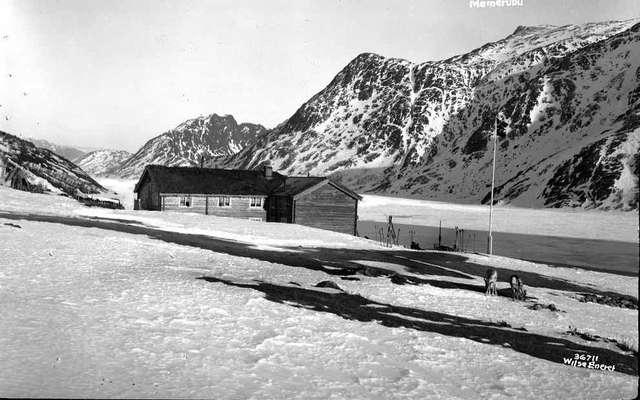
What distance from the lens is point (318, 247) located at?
3028 centimetres

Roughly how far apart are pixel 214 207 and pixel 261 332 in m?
39.2

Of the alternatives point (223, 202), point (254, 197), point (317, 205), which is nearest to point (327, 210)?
point (317, 205)

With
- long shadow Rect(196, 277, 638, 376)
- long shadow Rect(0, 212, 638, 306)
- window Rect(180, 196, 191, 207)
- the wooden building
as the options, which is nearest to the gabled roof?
the wooden building

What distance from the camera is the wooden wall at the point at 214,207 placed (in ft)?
155

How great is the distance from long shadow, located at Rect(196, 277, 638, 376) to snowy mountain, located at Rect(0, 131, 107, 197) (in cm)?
4900

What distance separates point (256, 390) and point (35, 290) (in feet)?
27.9

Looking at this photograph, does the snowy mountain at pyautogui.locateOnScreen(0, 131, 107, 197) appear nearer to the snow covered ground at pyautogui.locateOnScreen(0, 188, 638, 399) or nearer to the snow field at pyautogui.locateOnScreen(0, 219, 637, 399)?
the snow covered ground at pyautogui.locateOnScreen(0, 188, 638, 399)

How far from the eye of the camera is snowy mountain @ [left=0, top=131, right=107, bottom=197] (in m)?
53.5

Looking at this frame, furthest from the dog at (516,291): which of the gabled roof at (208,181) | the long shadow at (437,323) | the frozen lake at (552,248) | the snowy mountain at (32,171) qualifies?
the snowy mountain at (32,171)

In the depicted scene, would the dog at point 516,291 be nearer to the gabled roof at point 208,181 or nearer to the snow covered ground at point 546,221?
the gabled roof at point 208,181

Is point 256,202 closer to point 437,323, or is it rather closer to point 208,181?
point 208,181

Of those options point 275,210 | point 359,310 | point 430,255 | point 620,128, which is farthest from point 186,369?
point 620,128

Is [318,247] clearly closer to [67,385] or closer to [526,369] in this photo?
[526,369]

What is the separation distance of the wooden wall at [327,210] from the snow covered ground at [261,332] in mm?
26307
